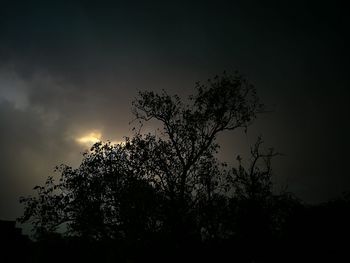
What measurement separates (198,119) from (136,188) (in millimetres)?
8153

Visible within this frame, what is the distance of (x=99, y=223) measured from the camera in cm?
2580

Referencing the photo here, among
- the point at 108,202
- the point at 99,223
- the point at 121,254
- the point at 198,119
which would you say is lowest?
the point at 121,254

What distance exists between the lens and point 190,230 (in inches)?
1017

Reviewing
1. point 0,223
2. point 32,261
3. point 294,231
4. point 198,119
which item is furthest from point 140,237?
point 0,223

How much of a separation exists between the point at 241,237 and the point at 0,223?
3357 cm

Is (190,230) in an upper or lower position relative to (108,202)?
lower

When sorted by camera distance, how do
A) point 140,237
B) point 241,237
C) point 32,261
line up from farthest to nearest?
point 32,261
point 241,237
point 140,237

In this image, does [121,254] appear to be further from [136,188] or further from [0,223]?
[0,223]

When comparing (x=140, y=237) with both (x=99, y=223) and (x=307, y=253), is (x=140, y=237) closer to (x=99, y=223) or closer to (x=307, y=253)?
(x=99, y=223)

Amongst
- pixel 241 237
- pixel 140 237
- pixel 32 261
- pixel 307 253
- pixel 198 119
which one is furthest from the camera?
pixel 32 261

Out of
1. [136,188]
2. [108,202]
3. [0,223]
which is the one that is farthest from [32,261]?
[136,188]

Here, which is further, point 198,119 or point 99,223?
point 198,119

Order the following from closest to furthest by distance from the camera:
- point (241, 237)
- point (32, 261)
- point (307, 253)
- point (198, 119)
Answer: point (198, 119) → point (307, 253) → point (241, 237) → point (32, 261)

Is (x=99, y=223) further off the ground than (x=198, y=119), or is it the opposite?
(x=198, y=119)
